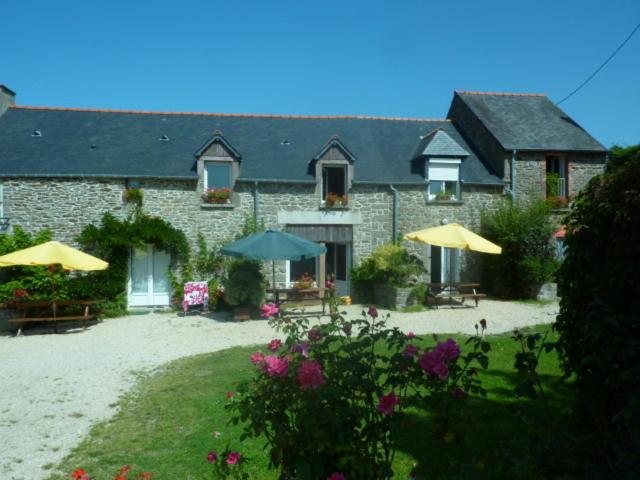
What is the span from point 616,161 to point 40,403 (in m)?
6.92

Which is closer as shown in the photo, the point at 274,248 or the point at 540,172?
the point at 274,248

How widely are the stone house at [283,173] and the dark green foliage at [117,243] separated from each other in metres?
0.47

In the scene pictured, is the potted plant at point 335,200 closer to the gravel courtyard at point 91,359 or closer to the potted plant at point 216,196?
the potted plant at point 216,196

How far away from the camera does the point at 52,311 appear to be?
11.7 metres

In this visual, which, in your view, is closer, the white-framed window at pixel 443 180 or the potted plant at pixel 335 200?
the potted plant at pixel 335 200

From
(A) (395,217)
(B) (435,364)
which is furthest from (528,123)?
(B) (435,364)

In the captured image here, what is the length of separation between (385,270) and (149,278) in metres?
7.02

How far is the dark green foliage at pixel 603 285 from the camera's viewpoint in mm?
2793

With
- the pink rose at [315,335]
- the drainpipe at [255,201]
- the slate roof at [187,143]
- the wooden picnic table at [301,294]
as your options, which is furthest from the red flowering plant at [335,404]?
the slate roof at [187,143]

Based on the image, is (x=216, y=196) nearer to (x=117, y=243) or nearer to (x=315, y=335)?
(x=117, y=243)

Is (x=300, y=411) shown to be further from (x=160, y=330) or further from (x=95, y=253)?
(x=95, y=253)

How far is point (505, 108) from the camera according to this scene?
18.6 meters

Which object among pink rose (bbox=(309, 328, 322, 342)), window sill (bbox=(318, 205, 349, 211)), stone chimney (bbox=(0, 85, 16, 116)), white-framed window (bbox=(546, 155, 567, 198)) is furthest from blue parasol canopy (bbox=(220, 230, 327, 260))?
stone chimney (bbox=(0, 85, 16, 116))

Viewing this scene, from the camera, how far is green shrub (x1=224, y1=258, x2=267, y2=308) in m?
12.1
